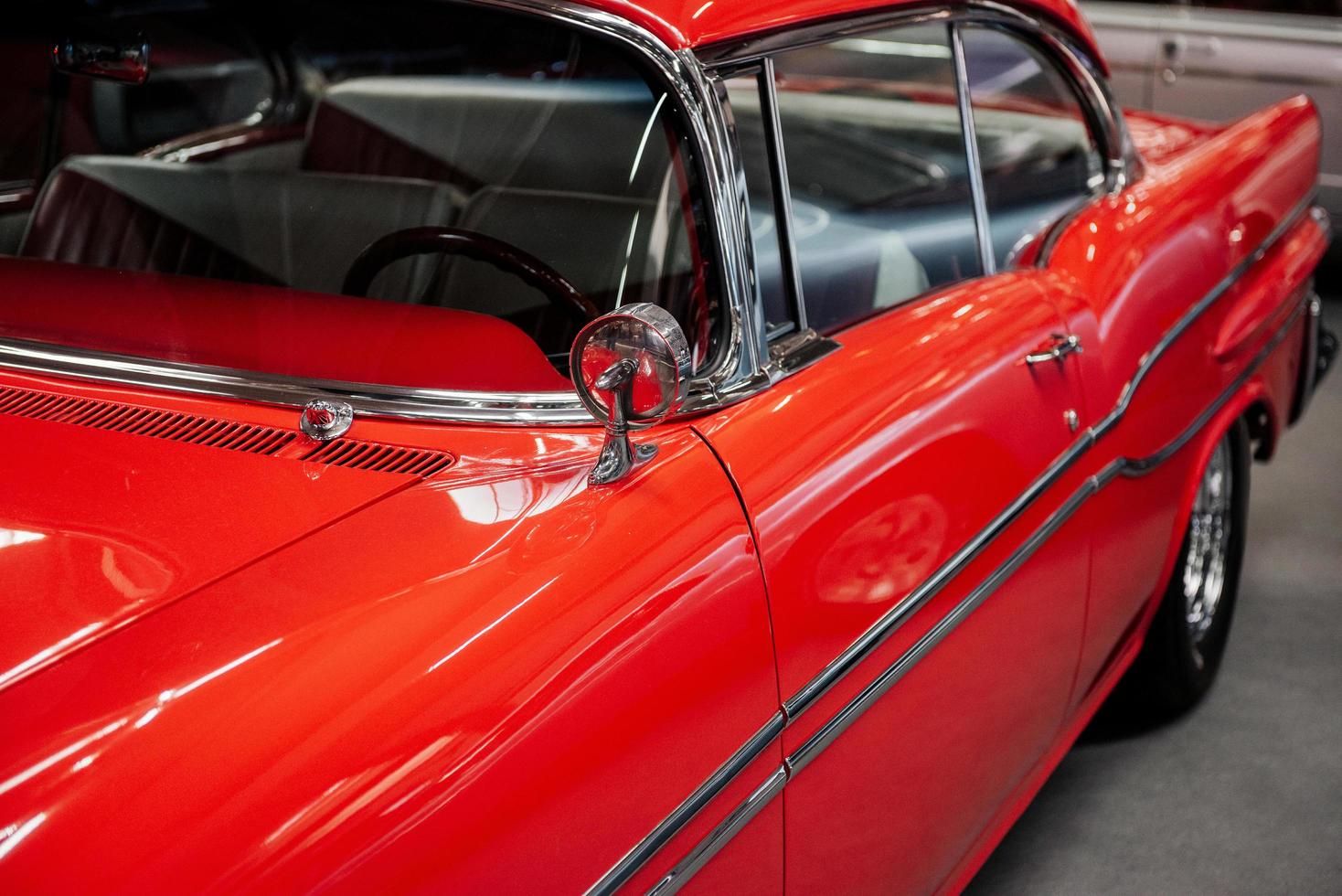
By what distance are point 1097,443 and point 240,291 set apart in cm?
129

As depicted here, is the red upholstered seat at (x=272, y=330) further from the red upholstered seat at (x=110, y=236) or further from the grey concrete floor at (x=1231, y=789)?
the grey concrete floor at (x=1231, y=789)

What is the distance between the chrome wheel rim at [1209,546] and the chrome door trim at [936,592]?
251mm

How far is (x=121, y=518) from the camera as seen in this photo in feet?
4.06

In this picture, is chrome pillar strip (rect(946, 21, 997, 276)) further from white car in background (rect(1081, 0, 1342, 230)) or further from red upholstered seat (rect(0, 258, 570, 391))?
white car in background (rect(1081, 0, 1342, 230))

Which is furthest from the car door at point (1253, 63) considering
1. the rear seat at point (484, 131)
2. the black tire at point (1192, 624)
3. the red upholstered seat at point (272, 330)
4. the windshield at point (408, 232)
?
the red upholstered seat at point (272, 330)

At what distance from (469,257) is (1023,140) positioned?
63.9 inches

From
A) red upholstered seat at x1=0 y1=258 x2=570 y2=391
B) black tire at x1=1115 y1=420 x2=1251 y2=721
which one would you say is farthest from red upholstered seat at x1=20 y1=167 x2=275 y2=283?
black tire at x1=1115 y1=420 x2=1251 y2=721

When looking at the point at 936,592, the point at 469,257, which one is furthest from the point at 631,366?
the point at 936,592

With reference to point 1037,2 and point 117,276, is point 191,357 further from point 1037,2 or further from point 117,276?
point 1037,2

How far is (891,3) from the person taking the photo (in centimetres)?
191

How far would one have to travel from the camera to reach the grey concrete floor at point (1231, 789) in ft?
7.63

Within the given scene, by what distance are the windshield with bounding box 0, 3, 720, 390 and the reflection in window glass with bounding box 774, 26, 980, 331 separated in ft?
0.97

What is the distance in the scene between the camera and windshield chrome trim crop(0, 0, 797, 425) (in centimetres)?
146

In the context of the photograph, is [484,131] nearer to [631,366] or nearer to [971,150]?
[971,150]
